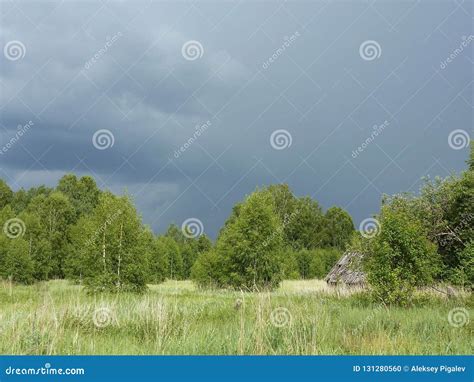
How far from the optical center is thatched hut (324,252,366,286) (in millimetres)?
23266

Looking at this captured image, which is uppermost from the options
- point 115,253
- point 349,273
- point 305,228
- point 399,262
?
point 305,228

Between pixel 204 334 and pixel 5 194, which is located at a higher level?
pixel 5 194

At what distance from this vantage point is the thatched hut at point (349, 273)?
23266 millimetres

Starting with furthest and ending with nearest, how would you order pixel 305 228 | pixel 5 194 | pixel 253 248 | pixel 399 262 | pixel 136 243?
pixel 305 228, pixel 5 194, pixel 253 248, pixel 136 243, pixel 399 262

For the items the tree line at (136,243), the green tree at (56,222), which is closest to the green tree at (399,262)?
the tree line at (136,243)

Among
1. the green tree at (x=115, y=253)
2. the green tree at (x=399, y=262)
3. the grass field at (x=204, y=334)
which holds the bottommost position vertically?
the grass field at (x=204, y=334)

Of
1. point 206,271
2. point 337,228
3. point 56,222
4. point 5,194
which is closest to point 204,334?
point 206,271

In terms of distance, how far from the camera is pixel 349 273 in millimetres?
30469

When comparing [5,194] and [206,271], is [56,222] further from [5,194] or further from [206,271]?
[206,271]

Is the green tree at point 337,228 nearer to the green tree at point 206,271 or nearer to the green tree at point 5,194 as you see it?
the green tree at point 206,271

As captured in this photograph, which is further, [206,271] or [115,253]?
[206,271]

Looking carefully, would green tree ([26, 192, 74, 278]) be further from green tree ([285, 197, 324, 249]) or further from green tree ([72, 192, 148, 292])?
green tree ([72, 192, 148, 292])

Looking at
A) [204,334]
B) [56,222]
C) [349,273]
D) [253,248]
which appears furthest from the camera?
[56,222]
